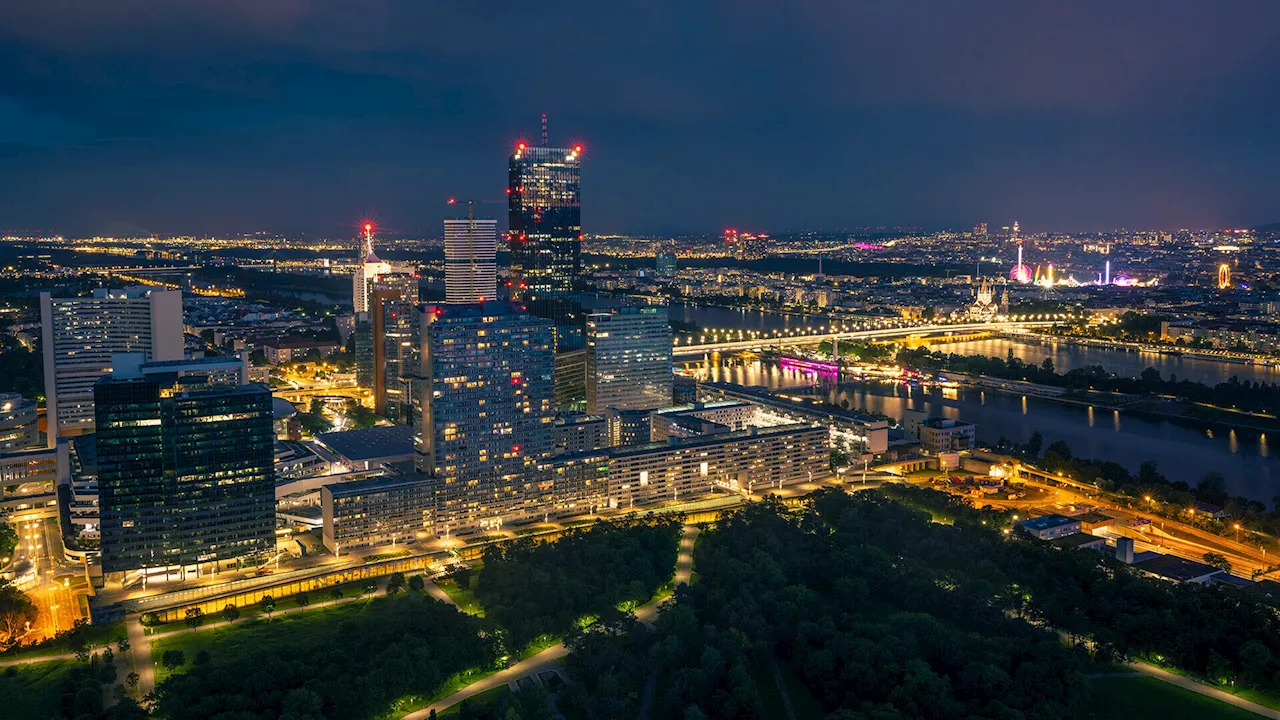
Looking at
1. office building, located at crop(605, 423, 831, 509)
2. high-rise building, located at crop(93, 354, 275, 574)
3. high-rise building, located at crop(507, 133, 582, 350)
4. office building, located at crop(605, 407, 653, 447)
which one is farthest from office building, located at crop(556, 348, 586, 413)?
high-rise building, located at crop(93, 354, 275, 574)

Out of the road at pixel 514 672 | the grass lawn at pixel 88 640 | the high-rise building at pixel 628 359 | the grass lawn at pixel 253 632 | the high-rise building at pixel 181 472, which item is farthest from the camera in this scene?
the high-rise building at pixel 628 359

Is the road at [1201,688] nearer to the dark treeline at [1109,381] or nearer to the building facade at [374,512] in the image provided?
the building facade at [374,512]

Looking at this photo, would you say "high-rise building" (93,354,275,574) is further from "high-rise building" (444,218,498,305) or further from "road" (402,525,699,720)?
"high-rise building" (444,218,498,305)

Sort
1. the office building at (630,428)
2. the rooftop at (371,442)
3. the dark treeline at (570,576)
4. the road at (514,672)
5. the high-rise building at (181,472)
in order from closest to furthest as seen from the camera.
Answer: the road at (514,672) < the dark treeline at (570,576) < the high-rise building at (181,472) < the rooftop at (371,442) < the office building at (630,428)

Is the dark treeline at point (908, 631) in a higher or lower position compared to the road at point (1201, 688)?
higher

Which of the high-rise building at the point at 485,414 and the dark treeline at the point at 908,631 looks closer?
the dark treeline at the point at 908,631

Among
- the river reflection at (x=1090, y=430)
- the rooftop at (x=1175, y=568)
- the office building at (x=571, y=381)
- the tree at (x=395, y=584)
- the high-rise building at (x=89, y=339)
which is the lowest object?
the rooftop at (x=1175, y=568)

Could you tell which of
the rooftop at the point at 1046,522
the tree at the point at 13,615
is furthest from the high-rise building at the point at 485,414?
the rooftop at the point at 1046,522

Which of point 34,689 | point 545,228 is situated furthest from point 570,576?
point 545,228
